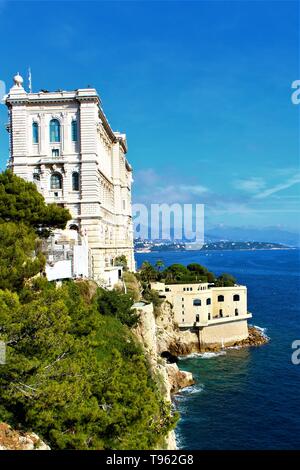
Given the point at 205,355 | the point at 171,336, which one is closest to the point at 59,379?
the point at 171,336

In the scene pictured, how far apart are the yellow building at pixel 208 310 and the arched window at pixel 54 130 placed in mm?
21205

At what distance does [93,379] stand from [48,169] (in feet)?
88.2

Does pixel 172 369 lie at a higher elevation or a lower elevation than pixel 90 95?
lower

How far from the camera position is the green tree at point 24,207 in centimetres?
2723

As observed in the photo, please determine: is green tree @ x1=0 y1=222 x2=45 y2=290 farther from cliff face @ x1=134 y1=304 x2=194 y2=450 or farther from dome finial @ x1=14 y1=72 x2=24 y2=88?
dome finial @ x1=14 y1=72 x2=24 y2=88

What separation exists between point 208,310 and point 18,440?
43.5 m

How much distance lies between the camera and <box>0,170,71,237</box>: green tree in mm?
27234

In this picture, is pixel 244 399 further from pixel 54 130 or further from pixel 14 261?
pixel 54 130

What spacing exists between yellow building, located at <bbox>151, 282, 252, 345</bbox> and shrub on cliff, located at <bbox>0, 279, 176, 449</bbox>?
36.9 m

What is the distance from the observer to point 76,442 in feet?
45.3

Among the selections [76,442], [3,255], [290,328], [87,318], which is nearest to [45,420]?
A: [76,442]

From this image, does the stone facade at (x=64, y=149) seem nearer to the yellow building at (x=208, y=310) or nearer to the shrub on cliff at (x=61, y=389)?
the yellow building at (x=208, y=310)

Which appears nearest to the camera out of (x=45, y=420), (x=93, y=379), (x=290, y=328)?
(x=45, y=420)
